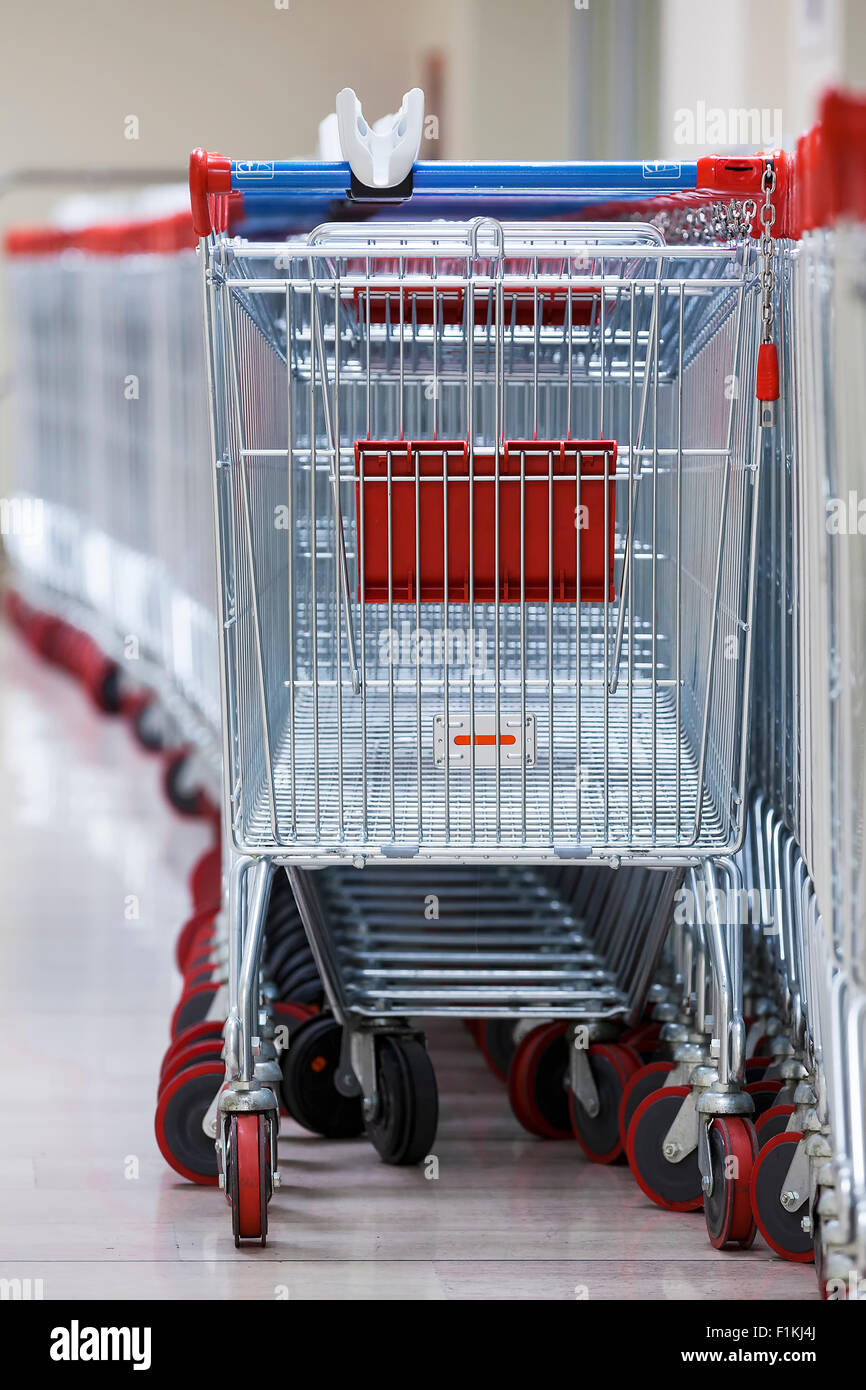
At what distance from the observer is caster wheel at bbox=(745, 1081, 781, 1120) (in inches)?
98.0

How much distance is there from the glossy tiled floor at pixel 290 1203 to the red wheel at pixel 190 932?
0.10 m

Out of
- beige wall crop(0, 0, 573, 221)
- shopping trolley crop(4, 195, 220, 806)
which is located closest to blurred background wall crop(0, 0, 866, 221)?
beige wall crop(0, 0, 573, 221)

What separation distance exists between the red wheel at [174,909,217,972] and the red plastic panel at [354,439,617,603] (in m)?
1.32

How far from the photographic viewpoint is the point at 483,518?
2.35 metres

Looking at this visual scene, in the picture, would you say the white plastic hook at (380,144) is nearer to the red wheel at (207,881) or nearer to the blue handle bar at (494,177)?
the blue handle bar at (494,177)

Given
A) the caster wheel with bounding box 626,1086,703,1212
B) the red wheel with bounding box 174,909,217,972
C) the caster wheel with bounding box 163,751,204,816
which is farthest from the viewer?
the caster wheel with bounding box 163,751,204,816

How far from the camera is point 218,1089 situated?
2.57m

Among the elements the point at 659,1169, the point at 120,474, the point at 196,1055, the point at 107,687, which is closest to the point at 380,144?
the point at 196,1055

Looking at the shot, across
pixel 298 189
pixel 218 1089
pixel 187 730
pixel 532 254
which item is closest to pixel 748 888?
pixel 218 1089

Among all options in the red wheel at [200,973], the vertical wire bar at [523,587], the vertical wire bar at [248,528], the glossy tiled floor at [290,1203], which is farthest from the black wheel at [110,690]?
the vertical wire bar at [523,587]

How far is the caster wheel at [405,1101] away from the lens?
2619mm

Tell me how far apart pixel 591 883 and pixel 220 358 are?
1.35 m

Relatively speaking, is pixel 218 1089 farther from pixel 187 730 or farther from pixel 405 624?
pixel 187 730

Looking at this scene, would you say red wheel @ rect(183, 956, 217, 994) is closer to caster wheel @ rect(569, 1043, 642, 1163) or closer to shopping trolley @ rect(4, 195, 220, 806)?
caster wheel @ rect(569, 1043, 642, 1163)
